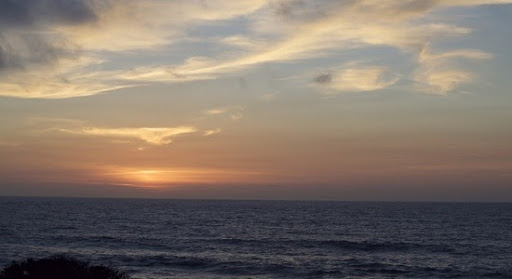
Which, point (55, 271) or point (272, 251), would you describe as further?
point (272, 251)

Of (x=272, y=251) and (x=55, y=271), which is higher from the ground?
(x=55, y=271)

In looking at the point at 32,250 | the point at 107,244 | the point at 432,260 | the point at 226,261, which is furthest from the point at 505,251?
the point at 32,250

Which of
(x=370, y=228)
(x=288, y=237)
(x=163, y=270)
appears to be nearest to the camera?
(x=163, y=270)

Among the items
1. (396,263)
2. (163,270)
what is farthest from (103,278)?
(396,263)

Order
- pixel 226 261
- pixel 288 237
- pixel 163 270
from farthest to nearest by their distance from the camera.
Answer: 1. pixel 288 237
2. pixel 226 261
3. pixel 163 270

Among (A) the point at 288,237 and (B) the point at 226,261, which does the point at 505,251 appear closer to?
(A) the point at 288,237

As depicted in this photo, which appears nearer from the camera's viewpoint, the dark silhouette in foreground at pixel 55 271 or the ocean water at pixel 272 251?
the dark silhouette in foreground at pixel 55 271

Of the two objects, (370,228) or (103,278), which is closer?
(103,278)

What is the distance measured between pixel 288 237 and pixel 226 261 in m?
26.1

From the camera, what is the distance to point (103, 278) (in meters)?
28.5

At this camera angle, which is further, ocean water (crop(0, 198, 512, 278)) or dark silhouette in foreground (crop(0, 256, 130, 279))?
→ ocean water (crop(0, 198, 512, 278))

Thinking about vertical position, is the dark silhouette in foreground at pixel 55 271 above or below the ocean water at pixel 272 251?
above

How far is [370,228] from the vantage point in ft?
327

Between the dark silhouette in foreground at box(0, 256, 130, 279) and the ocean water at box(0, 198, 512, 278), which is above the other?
the dark silhouette in foreground at box(0, 256, 130, 279)
